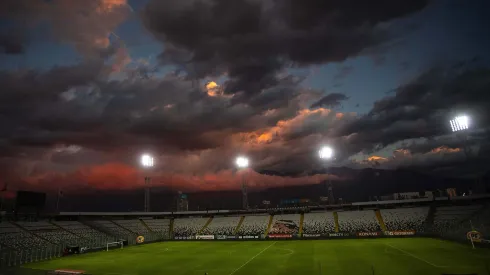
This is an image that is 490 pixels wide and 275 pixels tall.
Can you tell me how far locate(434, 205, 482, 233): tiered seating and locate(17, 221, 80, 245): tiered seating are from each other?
77.4 meters

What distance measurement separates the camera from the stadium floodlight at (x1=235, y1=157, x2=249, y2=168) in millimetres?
86769

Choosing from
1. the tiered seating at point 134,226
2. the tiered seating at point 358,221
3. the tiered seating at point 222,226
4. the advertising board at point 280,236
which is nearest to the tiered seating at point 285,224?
the advertising board at point 280,236

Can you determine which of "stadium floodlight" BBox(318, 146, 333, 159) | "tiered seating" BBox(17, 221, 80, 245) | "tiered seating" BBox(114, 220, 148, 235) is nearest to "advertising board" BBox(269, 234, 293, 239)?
"stadium floodlight" BBox(318, 146, 333, 159)

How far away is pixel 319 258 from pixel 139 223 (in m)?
64.7

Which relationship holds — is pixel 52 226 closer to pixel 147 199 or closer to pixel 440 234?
pixel 147 199

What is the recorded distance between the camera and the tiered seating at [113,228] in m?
71.8

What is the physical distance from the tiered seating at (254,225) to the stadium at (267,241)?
0.31 meters

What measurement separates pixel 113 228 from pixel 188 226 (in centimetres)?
2125

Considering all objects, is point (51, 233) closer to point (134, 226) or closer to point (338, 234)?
point (134, 226)

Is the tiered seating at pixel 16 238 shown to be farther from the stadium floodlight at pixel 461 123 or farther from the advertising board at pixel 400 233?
the stadium floodlight at pixel 461 123

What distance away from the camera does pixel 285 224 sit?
3004 inches

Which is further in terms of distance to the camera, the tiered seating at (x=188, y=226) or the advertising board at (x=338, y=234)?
the tiered seating at (x=188, y=226)

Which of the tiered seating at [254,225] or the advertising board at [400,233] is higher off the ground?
the tiered seating at [254,225]

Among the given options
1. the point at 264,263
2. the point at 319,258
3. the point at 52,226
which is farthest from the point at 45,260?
the point at 319,258
